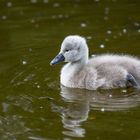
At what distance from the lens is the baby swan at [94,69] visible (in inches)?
305

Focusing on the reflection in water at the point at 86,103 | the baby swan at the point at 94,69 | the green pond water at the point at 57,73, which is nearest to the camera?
the green pond water at the point at 57,73

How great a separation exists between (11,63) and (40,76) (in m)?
0.70

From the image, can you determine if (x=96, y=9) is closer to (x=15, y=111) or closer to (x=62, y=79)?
(x=62, y=79)

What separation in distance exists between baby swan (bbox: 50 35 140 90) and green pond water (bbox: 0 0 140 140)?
0.35ft

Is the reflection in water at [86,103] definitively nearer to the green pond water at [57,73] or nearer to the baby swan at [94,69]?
the green pond water at [57,73]

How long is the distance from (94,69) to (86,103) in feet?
2.29

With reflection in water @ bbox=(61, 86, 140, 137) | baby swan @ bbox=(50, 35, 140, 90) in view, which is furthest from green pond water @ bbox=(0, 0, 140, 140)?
baby swan @ bbox=(50, 35, 140, 90)

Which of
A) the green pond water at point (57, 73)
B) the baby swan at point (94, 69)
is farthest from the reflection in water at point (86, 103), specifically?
the baby swan at point (94, 69)

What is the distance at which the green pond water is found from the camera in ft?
21.4

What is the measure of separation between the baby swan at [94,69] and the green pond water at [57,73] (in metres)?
0.11

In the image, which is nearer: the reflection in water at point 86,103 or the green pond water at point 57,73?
the green pond water at point 57,73

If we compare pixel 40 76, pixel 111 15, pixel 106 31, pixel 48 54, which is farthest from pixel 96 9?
pixel 40 76

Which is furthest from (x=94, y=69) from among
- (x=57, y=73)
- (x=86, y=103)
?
(x=57, y=73)

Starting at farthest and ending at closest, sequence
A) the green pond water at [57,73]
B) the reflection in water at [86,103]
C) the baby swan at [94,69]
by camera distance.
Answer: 1. the baby swan at [94,69]
2. the reflection in water at [86,103]
3. the green pond water at [57,73]
